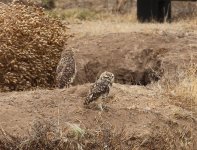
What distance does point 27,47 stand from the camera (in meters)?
10.1

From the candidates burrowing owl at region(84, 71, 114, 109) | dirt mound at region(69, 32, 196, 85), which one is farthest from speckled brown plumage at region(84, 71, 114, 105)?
dirt mound at region(69, 32, 196, 85)

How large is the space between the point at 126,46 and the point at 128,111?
4.85 m

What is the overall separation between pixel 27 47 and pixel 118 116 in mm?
3113

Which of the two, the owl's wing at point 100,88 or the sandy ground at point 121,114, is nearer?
the sandy ground at point 121,114

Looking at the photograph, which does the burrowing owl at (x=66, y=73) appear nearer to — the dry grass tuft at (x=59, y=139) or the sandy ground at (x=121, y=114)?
the sandy ground at (x=121, y=114)

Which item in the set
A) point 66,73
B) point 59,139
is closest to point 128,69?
point 66,73

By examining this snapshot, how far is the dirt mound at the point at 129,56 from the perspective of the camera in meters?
11.6

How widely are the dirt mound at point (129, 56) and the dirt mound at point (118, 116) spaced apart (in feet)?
11.0

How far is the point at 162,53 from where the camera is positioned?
1178 centimetres

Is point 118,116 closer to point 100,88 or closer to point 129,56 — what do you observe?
point 100,88

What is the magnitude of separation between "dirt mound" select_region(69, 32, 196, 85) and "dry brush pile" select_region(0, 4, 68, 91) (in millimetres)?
1206

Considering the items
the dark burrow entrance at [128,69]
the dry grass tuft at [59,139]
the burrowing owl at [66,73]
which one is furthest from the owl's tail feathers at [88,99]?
the dark burrow entrance at [128,69]

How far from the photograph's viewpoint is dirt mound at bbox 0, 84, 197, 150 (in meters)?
7.03

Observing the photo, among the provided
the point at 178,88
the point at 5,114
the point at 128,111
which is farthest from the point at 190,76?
the point at 5,114
